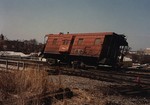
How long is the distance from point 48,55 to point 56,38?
7.66 feet

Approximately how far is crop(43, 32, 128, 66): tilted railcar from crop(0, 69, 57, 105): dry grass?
45.6ft

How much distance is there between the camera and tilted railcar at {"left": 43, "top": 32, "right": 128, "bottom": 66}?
1001 inches

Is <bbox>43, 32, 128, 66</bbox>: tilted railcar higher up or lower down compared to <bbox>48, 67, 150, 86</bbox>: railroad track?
higher up

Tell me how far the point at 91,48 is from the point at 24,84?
50.9 feet

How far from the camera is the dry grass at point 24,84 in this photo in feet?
34.5

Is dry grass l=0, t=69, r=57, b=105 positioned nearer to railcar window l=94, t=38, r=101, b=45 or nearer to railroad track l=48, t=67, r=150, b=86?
railroad track l=48, t=67, r=150, b=86

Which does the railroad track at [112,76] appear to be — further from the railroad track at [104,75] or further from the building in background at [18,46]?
the building in background at [18,46]

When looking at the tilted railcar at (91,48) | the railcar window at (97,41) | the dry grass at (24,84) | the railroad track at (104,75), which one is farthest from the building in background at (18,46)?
the dry grass at (24,84)

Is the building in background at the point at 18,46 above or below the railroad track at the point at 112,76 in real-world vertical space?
above

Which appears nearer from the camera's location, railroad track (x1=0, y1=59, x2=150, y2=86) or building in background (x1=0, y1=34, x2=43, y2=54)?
railroad track (x1=0, y1=59, x2=150, y2=86)

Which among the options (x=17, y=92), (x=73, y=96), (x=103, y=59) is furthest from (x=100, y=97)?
(x=103, y=59)

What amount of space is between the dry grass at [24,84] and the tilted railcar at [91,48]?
13.9m

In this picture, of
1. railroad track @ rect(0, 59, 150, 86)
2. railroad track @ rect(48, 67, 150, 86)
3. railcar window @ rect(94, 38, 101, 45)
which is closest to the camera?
railroad track @ rect(48, 67, 150, 86)

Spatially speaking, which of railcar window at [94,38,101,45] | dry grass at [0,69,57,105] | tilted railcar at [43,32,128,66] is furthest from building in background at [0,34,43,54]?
dry grass at [0,69,57,105]
